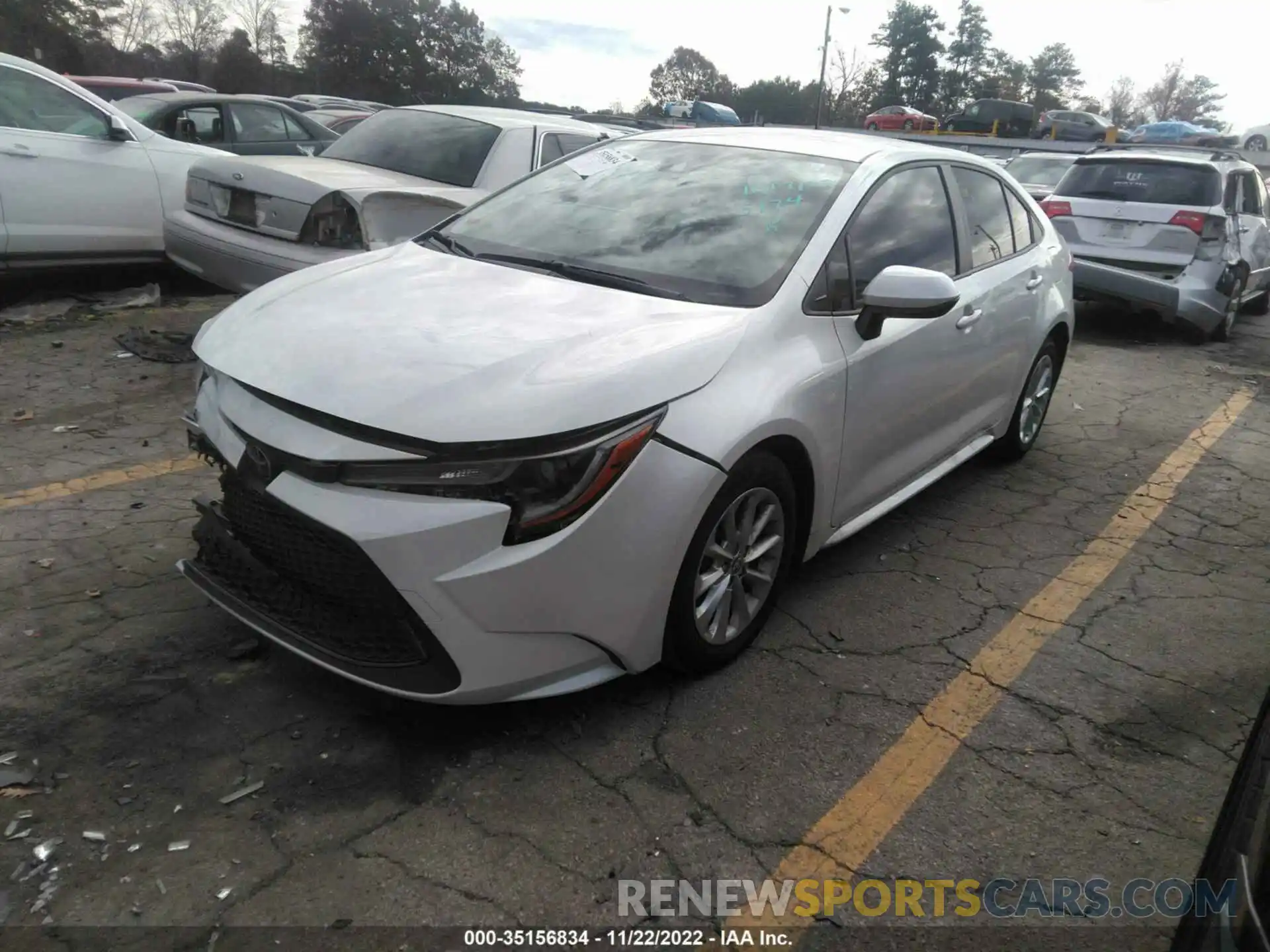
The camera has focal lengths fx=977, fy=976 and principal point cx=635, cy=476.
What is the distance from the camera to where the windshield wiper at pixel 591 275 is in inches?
125

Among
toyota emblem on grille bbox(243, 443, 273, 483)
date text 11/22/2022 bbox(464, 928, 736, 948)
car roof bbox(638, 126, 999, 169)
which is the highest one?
car roof bbox(638, 126, 999, 169)

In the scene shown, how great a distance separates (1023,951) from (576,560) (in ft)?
4.51

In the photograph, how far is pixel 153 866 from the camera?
2246mm

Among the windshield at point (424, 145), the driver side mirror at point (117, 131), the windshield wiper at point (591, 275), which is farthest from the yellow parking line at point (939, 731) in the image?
the driver side mirror at point (117, 131)

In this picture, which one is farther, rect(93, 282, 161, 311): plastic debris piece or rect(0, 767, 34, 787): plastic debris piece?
rect(93, 282, 161, 311): plastic debris piece

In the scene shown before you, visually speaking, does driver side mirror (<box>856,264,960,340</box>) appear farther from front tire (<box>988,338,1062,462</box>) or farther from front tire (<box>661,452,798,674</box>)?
front tire (<box>988,338,1062,462</box>)

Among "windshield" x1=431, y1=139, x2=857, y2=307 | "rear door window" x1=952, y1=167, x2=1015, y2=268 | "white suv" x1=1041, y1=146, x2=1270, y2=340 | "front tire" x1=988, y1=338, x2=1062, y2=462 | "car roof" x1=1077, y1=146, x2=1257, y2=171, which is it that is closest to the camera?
"windshield" x1=431, y1=139, x2=857, y2=307

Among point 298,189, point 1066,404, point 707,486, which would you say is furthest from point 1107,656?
point 298,189

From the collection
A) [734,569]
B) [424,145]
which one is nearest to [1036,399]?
[734,569]

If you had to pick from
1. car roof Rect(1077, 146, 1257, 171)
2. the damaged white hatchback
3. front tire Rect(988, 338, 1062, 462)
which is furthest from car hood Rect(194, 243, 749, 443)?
car roof Rect(1077, 146, 1257, 171)

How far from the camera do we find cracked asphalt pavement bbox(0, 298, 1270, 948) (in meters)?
2.28

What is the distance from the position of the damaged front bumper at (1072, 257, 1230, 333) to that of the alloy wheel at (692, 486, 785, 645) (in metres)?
6.79

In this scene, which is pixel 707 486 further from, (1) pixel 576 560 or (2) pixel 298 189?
(2) pixel 298 189

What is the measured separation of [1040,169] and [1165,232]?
4.81 meters
